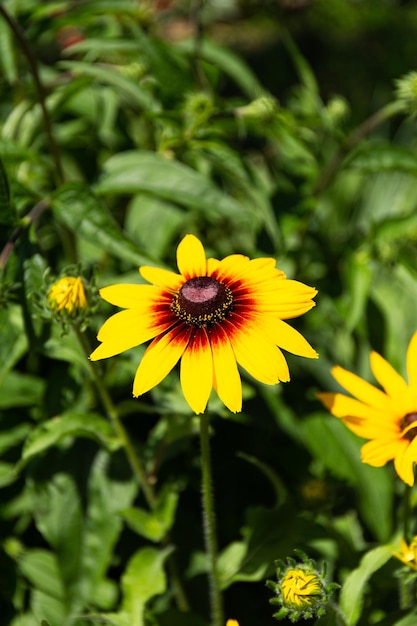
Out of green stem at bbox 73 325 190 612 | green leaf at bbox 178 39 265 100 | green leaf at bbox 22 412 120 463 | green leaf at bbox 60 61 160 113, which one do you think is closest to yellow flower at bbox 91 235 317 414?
green stem at bbox 73 325 190 612

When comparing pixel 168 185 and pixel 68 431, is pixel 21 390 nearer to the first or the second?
pixel 68 431

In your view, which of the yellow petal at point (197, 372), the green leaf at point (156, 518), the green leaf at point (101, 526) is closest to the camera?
the yellow petal at point (197, 372)

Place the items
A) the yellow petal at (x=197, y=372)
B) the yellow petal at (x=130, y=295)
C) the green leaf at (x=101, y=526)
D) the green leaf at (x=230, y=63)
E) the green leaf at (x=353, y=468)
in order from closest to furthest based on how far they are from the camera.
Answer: the yellow petal at (x=197, y=372)
the yellow petal at (x=130, y=295)
the green leaf at (x=101, y=526)
the green leaf at (x=353, y=468)
the green leaf at (x=230, y=63)

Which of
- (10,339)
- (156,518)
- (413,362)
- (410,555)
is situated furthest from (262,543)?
(10,339)

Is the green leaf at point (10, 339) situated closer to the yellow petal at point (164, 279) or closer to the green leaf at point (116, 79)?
the yellow petal at point (164, 279)

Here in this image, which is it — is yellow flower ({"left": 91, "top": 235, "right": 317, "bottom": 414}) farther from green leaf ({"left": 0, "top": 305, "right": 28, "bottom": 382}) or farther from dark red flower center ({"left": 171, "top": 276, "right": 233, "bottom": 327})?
green leaf ({"left": 0, "top": 305, "right": 28, "bottom": 382})

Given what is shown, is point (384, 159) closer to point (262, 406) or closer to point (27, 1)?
point (262, 406)

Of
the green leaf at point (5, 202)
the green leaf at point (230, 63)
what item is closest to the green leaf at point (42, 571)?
the green leaf at point (5, 202)
